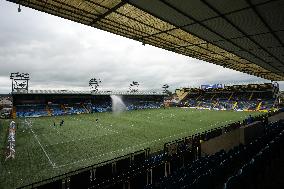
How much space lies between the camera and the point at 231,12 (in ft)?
18.4

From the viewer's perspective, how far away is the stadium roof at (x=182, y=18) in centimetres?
527

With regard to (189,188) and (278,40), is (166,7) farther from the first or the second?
(278,40)

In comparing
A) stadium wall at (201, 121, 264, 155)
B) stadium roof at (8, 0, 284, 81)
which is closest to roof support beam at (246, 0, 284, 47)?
stadium roof at (8, 0, 284, 81)

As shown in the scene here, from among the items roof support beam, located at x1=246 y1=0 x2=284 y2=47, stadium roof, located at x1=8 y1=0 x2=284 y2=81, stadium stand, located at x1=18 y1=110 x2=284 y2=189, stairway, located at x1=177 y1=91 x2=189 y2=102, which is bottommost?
stadium stand, located at x1=18 y1=110 x2=284 y2=189

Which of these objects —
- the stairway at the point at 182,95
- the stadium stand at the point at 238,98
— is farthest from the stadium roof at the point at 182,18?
the stairway at the point at 182,95

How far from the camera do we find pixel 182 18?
20.8 ft

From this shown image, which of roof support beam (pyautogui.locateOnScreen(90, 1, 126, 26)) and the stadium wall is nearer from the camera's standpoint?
roof support beam (pyautogui.locateOnScreen(90, 1, 126, 26))

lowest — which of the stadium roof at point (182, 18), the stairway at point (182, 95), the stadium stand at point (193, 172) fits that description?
the stadium stand at point (193, 172)

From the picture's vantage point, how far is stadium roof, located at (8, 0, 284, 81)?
5.27 meters

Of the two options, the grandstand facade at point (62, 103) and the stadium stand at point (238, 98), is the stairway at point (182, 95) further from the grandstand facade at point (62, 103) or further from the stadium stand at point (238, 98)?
the grandstand facade at point (62, 103)

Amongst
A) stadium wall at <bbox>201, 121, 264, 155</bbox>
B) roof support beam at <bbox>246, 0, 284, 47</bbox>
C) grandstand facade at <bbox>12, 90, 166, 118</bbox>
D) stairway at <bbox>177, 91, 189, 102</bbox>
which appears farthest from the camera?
stairway at <bbox>177, 91, 189, 102</bbox>

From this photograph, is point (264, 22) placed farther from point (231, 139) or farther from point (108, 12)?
point (231, 139)

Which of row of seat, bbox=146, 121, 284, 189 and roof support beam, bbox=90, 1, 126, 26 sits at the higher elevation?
roof support beam, bbox=90, 1, 126, 26

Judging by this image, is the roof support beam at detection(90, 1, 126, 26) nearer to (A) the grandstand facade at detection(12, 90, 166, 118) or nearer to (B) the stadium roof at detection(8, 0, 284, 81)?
(B) the stadium roof at detection(8, 0, 284, 81)
